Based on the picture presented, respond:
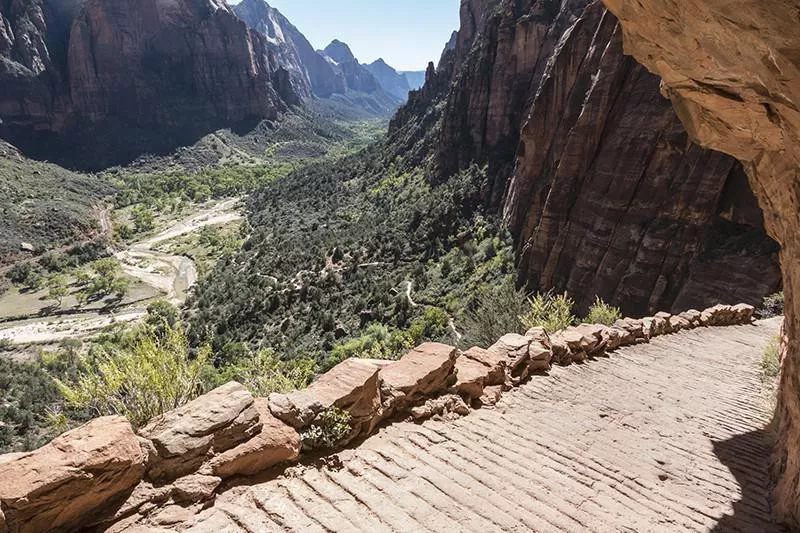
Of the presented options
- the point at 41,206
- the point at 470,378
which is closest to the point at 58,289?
the point at 41,206

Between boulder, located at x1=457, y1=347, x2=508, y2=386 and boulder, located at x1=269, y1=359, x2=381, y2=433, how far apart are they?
2639 mm

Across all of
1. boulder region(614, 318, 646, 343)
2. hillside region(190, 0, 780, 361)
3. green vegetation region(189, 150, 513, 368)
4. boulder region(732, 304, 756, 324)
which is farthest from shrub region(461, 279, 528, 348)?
boulder region(732, 304, 756, 324)

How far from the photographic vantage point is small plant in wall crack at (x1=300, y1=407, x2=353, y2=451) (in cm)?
547

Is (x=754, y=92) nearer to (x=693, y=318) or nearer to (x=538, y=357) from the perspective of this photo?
(x=538, y=357)

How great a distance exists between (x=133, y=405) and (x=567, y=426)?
6.25 metres

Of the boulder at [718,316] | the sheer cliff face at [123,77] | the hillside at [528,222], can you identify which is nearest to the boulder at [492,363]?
the boulder at [718,316]

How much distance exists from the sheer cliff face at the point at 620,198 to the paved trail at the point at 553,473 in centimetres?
1509

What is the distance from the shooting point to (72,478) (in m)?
3.73

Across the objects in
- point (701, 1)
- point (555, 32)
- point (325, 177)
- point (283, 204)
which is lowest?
point (283, 204)

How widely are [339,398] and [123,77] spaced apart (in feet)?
565

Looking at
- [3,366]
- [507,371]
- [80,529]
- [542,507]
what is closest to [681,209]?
[507,371]

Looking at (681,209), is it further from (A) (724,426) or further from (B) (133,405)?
(B) (133,405)

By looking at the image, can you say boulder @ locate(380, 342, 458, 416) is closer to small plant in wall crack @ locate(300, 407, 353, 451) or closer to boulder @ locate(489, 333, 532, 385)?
small plant in wall crack @ locate(300, 407, 353, 451)

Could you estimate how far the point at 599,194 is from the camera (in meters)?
28.9
